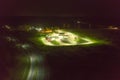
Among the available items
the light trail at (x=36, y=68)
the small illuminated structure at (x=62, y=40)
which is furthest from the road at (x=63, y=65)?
the small illuminated structure at (x=62, y=40)

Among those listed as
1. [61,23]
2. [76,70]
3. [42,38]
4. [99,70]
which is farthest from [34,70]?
[61,23]

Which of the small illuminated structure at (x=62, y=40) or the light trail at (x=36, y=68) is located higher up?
the small illuminated structure at (x=62, y=40)

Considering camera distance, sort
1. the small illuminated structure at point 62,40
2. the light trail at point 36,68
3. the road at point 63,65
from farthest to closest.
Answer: the small illuminated structure at point 62,40 → the light trail at point 36,68 → the road at point 63,65

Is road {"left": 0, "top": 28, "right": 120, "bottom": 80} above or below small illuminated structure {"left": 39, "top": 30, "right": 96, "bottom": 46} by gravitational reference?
below

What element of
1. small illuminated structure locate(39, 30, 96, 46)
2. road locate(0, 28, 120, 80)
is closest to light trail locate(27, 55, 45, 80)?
road locate(0, 28, 120, 80)

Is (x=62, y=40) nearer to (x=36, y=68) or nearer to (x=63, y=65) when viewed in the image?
(x=63, y=65)

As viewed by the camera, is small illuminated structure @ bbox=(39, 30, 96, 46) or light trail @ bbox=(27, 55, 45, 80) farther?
small illuminated structure @ bbox=(39, 30, 96, 46)

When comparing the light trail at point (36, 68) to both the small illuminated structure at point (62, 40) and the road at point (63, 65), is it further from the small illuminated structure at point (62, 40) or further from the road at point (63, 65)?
the small illuminated structure at point (62, 40)

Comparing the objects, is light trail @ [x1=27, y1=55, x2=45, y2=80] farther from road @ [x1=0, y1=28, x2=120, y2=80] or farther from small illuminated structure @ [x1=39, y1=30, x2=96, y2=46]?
small illuminated structure @ [x1=39, y1=30, x2=96, y2=46]

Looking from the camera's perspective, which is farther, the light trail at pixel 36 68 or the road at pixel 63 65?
the light trail at pixel 36 68

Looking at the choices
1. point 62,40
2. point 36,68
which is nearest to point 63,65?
point 36,68

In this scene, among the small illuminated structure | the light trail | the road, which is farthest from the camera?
the small illuminated structure

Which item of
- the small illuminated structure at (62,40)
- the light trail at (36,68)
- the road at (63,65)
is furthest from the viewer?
the small illuminated structure at (62,40)
